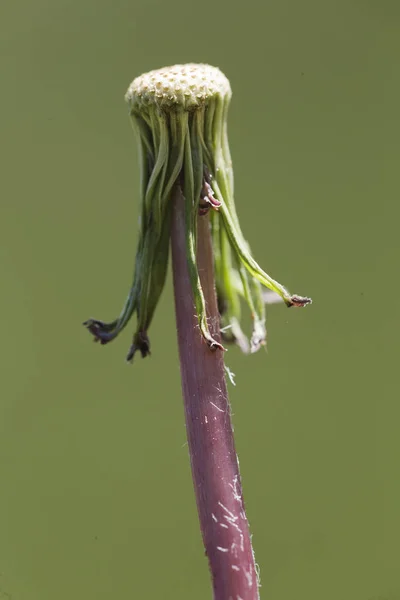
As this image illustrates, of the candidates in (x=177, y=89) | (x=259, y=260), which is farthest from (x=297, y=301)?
(x=259, y=260)

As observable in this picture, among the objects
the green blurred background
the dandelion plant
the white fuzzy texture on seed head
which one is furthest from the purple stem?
the green blurred background

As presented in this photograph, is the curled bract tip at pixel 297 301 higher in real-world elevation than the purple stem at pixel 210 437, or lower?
higher

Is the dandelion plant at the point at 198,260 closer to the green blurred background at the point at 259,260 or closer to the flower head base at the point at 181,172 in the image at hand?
the flower head base at the point at 181,172

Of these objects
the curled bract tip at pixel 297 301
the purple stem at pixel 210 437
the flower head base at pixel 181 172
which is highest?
the flower head base at pixel 181 172

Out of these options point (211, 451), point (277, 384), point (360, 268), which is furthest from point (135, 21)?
point (211, 451)

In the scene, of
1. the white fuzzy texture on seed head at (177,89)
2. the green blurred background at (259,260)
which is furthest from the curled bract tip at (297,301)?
the green blurred background at (259,260)

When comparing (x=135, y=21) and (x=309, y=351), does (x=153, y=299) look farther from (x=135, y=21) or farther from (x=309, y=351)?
(x=135, y=21)

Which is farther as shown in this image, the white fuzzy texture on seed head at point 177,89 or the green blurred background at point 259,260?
the green blurred background at point 259,260
